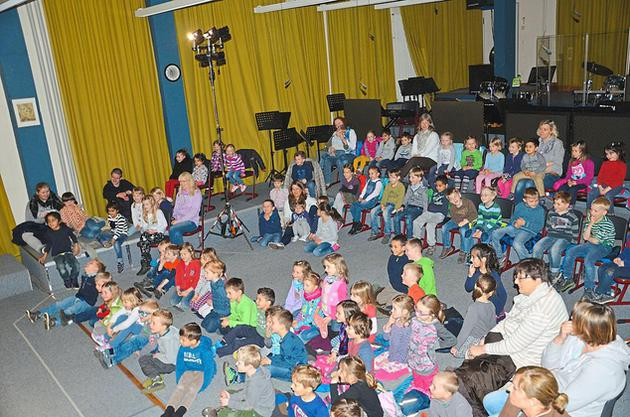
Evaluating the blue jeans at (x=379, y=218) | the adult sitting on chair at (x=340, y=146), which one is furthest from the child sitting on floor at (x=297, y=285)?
the adult sitting on chair at (x=340, y=146)

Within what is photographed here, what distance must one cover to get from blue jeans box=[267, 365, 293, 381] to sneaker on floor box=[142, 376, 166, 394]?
965 mm

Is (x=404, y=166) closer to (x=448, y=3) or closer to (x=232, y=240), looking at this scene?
(x=232, y=240)

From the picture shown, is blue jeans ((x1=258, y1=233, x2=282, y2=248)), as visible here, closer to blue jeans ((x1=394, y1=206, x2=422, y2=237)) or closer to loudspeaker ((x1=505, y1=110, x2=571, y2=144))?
blue jeans ((x1=394, y1=206, x2=422, y2=237))

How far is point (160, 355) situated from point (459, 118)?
6186mm

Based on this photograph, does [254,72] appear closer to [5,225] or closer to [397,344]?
[5,225]

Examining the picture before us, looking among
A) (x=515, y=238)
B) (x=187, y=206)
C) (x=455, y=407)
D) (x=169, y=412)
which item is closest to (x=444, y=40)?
(x=187, y=206)

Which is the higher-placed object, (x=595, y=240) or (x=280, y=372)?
(x=595, y=240)

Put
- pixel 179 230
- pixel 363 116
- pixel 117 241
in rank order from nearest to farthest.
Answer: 1. pixel 117 241
2. pixel 179 230
3. pixel 363 116

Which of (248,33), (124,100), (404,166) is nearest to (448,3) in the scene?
(248,33)

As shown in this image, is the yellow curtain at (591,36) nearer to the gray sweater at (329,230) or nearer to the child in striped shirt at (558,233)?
the child in striped shirt at (558,233)

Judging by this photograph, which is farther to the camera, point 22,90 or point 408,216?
point 22,90

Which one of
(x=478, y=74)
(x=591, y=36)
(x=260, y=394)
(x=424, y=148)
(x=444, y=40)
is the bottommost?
(x=260, y=394)

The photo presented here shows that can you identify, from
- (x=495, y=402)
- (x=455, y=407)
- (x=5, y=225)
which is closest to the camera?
(x=455, y=407)

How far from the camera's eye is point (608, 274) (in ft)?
17.0
